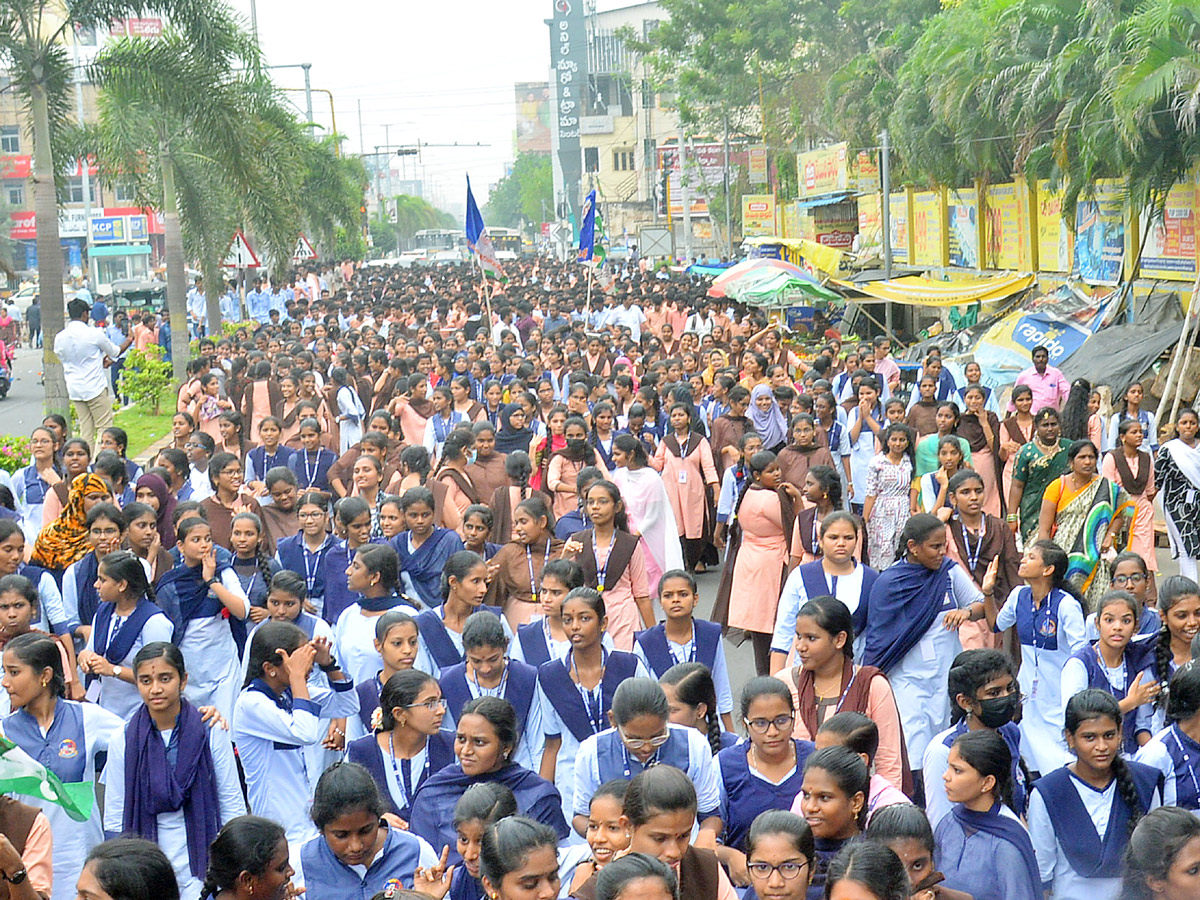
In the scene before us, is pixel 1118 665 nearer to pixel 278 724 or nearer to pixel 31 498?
pixel 278 724

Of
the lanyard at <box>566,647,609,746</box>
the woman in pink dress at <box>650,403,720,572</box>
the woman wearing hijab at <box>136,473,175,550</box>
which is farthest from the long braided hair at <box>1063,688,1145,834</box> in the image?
the woman in pink dress at <box>650,403,720,572</box>

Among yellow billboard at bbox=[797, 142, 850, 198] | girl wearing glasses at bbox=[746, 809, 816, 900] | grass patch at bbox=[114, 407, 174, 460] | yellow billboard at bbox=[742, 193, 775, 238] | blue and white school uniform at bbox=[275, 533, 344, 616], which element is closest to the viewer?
girl wearing glasses at bbox=[746, 809, 816, 900]

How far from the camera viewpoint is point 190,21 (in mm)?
19391

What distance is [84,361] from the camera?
15.4 meters

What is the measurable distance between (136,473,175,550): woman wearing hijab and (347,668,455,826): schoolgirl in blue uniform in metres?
3.83

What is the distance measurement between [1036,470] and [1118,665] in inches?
151

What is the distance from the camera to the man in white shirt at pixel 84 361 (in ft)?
50.2

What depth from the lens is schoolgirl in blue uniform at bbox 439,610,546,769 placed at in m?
5.70

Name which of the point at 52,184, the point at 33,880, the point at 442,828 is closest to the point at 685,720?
the point at 442,828

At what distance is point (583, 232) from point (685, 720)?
20867 millimetres

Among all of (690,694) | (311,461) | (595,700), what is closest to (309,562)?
(595,700)

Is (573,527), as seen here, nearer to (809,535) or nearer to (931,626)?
(809,535)

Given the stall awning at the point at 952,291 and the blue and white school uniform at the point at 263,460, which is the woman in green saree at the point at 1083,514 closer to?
the blue and white school uniform at the point at 263,460

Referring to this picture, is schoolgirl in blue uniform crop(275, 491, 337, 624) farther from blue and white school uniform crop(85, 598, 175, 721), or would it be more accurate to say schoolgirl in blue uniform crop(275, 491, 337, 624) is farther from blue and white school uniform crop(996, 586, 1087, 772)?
blue and white school uniform crop(996, 586, 1087, 772)
